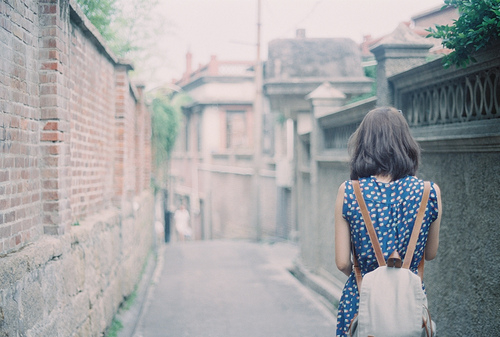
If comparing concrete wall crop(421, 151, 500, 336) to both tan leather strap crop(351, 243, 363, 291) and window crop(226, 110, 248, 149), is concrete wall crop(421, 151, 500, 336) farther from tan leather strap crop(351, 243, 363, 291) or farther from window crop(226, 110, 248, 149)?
window crop(226, 110, 248, 149)

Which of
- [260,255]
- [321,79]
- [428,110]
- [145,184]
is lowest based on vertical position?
[260,255]

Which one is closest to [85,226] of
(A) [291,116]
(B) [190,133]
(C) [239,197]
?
(A) [291,116]

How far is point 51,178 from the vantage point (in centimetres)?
393

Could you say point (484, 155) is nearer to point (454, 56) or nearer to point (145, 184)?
point (454, 56)

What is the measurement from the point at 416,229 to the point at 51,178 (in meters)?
2.46

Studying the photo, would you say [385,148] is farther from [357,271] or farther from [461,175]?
[461,175]

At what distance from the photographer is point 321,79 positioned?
1244 centimetres

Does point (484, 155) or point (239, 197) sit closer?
point (484, 155)

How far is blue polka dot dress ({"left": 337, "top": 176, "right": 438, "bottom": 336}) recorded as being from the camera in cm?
266

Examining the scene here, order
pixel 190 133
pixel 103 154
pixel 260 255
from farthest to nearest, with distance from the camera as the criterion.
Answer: pixel 190 133
pixel 260 255
pixel 103 154

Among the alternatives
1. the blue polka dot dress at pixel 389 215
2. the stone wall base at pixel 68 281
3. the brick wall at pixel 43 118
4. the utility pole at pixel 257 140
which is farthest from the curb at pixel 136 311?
the utility pole at pixel 257 140

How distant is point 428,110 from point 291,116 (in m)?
7.19

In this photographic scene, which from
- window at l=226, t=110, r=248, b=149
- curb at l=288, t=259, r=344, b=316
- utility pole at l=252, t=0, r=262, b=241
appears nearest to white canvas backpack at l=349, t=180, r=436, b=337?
curb at l=288, t=259, r=344, b=316

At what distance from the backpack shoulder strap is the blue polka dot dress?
2cm
